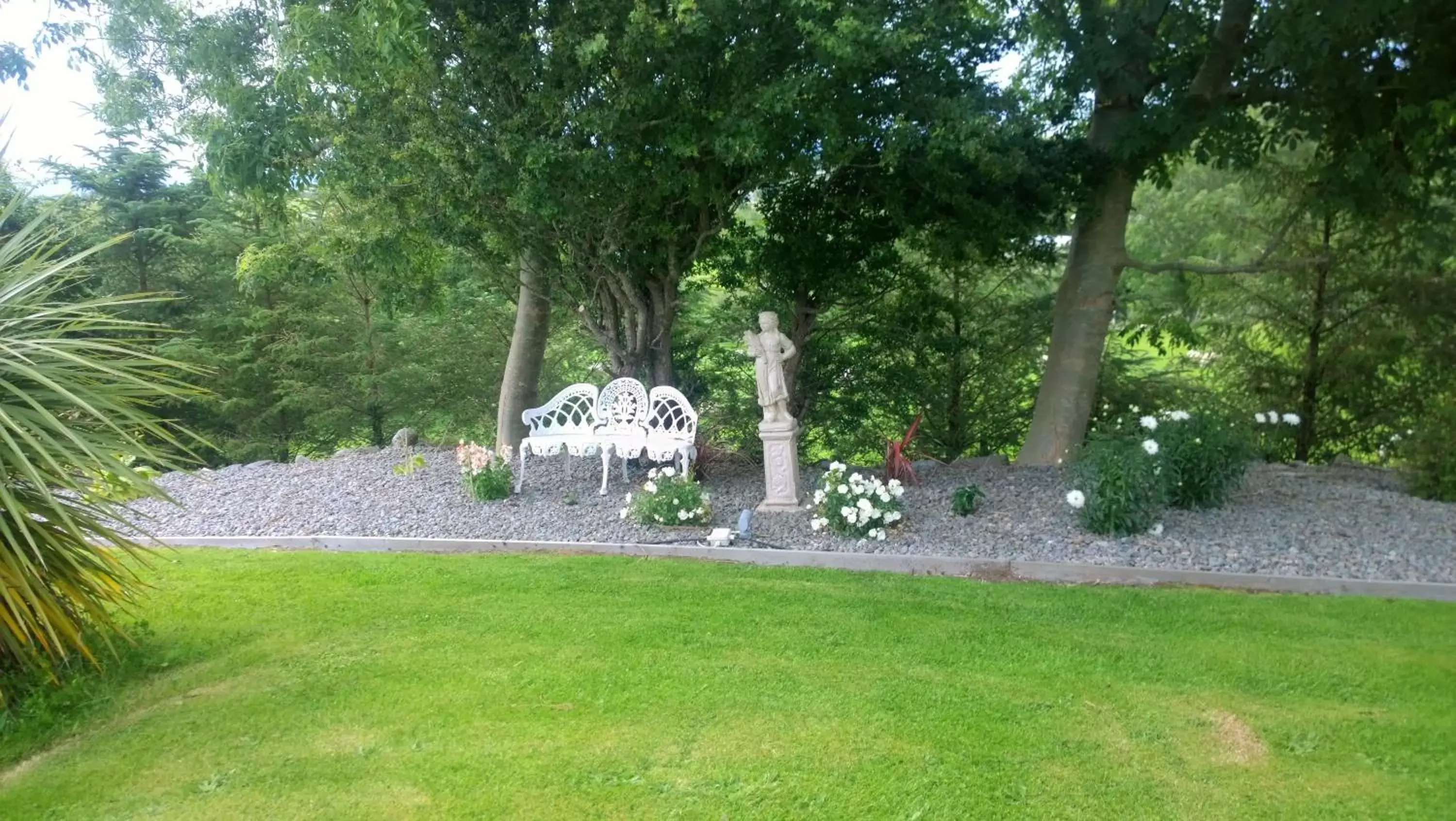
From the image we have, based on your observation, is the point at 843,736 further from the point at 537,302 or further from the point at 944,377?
the point at 944,377

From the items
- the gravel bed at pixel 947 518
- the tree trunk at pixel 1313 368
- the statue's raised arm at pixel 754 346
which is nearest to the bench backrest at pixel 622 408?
the gravel bed at pixel 947 518

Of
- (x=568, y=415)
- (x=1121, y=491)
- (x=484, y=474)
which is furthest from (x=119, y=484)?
(x=1121, y=491)

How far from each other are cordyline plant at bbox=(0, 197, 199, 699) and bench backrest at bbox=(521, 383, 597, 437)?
4.07m

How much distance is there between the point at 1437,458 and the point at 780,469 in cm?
559

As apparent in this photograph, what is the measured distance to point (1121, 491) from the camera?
20.1ft

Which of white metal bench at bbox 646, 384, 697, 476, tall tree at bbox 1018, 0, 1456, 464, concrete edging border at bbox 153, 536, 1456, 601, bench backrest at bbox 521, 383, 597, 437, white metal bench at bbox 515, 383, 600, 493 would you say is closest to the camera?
concrete edging border at bbox 153, 536, 1456, 601

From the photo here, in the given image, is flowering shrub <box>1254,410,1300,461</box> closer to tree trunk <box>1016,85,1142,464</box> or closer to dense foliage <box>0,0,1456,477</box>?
dense foliage <box>0,0,1456,477</box>

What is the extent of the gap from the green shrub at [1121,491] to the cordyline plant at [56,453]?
545 centimetres

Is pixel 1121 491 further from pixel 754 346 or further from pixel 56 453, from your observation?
pixel 56 453

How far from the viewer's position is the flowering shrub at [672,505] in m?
6.90

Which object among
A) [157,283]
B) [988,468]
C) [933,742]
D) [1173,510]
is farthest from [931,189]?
[157,283]

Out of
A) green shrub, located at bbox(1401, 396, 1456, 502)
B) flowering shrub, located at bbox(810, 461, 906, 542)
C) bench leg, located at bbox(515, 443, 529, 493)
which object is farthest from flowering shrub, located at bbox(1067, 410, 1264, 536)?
bench leg, located at bbox(515, 443, 529, 493)

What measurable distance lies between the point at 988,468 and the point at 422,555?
5327 mm

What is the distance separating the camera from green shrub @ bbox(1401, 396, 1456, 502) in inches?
295
